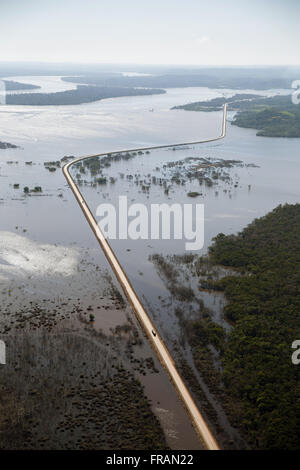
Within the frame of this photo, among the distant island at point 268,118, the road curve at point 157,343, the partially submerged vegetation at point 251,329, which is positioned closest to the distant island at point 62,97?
the distant island at point 268,118

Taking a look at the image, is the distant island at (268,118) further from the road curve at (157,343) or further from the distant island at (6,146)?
the road curve at (157,343)

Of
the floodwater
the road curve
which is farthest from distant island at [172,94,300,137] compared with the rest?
the road curve

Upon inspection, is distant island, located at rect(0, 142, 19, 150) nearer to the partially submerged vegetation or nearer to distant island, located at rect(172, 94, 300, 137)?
distant island, located at rect(172, 94, 300, 137)

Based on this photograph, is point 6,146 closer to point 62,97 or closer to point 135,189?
point 135,189

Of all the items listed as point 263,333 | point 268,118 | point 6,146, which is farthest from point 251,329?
point 268,118


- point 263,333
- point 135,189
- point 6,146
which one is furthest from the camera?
point 6,146
